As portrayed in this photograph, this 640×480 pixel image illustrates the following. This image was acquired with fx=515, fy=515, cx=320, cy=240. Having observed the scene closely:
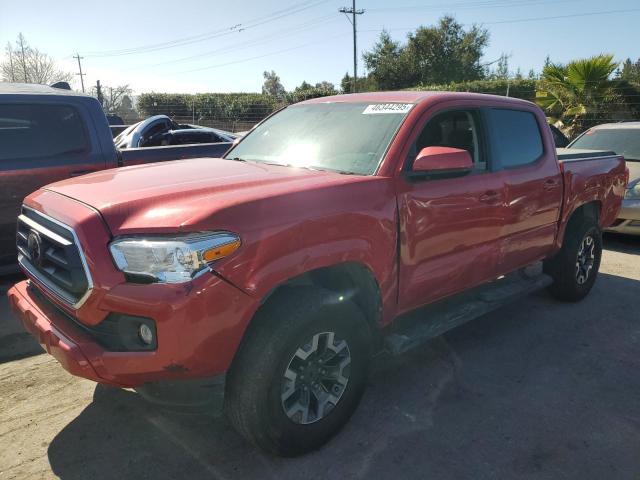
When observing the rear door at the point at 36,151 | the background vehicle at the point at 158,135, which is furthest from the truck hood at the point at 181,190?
the background vehicle at the point at 158,135

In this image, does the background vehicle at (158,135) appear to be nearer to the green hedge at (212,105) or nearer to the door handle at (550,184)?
the door handle at (550,184)

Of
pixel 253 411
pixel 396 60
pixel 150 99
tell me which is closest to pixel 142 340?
pixel 253 411

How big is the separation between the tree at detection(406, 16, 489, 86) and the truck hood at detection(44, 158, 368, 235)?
4669cm

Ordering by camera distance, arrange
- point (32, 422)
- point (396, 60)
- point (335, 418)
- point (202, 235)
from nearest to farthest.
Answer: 1. point (202, 235)
2. point (335, 418)
3. point (32, 422)
4. point (396, 60)

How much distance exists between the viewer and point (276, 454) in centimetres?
264

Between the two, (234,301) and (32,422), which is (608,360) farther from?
(32,422)

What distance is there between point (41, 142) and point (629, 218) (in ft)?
23.7

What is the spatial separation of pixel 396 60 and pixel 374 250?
47798 mm

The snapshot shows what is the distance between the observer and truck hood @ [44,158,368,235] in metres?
2.29

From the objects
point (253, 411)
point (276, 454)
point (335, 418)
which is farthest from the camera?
point (335, 418)

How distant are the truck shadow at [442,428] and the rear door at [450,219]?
628mm

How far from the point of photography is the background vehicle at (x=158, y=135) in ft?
25.9

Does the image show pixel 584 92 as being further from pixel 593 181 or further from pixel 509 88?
pixel 593 181

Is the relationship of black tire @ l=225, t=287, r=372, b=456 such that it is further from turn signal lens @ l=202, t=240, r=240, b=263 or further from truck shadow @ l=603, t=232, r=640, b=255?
truck shadow @ l=603, t=232, r=640, b=255
